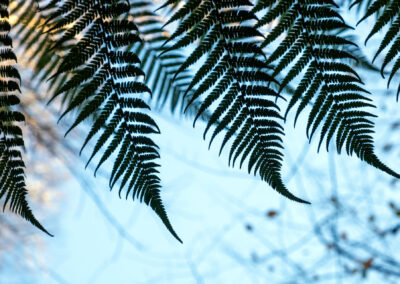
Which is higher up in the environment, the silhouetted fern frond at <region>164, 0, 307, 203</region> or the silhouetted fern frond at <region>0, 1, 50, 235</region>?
the silhouetted fern frond at <region>164, 0, 307, 203</region>

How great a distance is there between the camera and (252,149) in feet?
2.54

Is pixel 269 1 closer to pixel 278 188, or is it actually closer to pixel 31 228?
pixel 278 188

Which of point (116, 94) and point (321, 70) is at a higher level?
point (321, 70)

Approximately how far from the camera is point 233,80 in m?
0.75

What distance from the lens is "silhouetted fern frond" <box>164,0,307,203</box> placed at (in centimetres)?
73

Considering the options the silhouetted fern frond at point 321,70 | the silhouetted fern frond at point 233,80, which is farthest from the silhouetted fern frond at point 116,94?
the silhouetted fern frond at point 321,70

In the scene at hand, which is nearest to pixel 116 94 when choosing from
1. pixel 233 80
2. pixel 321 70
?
pixel 233 80

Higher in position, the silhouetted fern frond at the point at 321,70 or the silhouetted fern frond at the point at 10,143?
the silhouetted fern frond at the point at 321,70

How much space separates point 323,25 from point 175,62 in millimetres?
558

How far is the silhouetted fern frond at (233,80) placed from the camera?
73 centimetres

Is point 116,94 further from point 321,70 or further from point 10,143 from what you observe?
point 321,70

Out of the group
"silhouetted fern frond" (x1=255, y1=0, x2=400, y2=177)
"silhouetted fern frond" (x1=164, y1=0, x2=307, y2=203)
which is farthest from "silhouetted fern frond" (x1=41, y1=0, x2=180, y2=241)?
"silhouetted fern frond" (x1=255, y1=0, x2=400, y2=177)

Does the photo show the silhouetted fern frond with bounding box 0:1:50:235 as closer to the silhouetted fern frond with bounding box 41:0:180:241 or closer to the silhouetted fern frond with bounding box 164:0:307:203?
the silhouetted fern frond with bounding box 41:0:180:241

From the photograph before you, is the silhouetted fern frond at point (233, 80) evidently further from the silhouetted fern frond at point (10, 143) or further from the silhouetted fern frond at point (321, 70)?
the silhouetted fern frond at point (10, 143)
